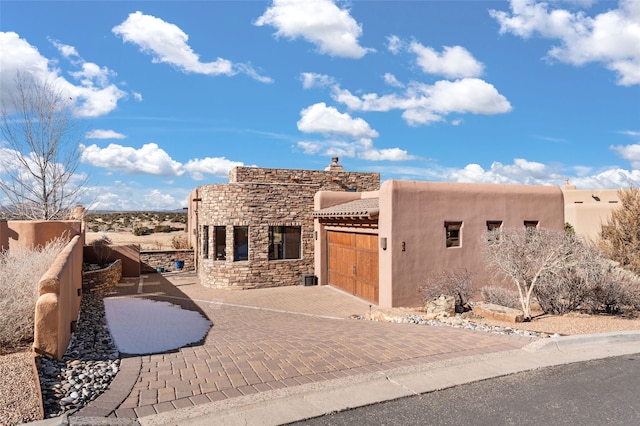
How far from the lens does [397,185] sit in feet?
41.8

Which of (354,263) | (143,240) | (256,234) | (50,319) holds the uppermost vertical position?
(256,234)

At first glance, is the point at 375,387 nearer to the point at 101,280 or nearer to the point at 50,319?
the point at 50,319

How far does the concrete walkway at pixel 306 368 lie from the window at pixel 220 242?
902 cm

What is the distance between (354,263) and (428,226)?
367 centimetres

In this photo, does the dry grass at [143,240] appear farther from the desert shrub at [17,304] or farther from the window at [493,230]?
the window at [493,230]

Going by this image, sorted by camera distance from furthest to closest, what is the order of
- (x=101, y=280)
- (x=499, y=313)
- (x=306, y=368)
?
(x=101, y=280) → (x=499, y=313) → (x=306, y=368)

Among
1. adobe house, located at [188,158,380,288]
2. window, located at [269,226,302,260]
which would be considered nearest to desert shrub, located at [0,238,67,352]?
adobe house, located at [188,158,380,288]

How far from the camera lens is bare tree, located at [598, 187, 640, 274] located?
1515cm

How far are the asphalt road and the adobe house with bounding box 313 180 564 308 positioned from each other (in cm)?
679

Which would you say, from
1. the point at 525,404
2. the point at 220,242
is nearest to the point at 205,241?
the point at 220,242

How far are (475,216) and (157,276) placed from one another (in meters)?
15.0

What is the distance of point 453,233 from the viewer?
13648 millimetres

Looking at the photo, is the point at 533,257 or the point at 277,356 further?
the point at 533,257

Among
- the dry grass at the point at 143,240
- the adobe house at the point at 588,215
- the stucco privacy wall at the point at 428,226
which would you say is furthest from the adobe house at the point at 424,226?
the dry grass at the point at 143,240
